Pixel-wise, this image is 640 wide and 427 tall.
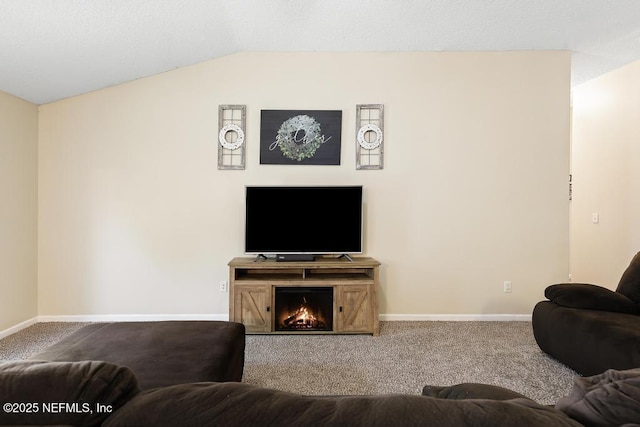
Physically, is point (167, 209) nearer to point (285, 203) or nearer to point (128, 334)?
point (285, 203)

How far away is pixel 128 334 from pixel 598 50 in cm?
492

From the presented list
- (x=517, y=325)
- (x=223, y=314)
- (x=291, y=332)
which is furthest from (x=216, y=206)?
(x=517, y=325)

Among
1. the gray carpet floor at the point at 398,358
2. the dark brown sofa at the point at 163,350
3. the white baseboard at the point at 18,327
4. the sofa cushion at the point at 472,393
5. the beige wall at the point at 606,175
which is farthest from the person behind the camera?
the beige wall at the point at 606,175

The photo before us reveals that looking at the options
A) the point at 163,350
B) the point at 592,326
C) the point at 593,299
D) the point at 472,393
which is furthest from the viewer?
the point at 593,299

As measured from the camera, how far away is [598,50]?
3.48 metres

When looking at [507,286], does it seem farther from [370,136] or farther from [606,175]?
[370,136]

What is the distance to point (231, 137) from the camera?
3.45 metres

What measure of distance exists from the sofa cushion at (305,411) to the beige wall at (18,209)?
348 cm

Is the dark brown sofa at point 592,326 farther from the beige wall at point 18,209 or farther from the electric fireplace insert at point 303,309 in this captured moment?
the beige wall at point 18,209

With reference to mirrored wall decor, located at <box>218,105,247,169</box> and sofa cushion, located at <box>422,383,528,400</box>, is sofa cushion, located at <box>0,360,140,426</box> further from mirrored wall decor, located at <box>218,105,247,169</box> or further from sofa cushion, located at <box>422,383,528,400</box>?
mirrored wall decor, located at <box>218,105,247,169</box>

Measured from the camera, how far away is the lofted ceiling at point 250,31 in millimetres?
2461

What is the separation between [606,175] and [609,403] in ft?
14.8

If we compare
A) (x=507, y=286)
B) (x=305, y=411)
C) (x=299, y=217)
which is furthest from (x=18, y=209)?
(x=507, y=286)

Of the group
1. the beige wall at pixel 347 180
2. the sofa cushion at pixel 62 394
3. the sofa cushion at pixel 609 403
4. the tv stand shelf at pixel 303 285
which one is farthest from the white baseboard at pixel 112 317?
the sofa cushion at pixel 609 403
